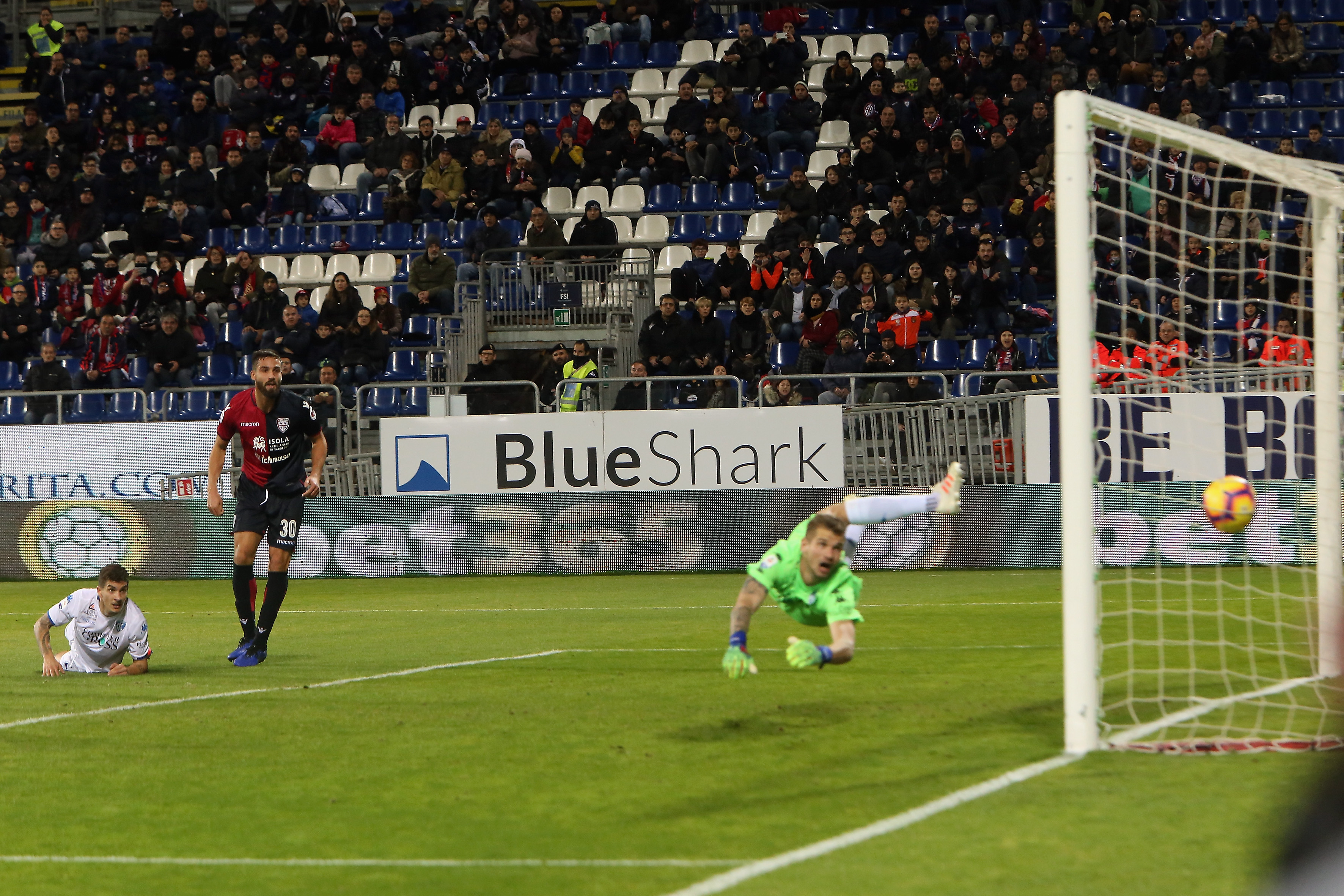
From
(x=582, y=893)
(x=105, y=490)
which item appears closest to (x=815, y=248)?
(x=105, y=490)

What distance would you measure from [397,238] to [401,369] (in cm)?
341

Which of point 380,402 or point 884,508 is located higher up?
point 380,402

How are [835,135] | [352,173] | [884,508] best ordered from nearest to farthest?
[884,508], [835,135], [352,173]

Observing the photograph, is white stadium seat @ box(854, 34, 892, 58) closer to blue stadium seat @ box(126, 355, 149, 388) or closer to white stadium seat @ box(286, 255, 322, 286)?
white stadium seat @ box(286, 255, 322, 286)

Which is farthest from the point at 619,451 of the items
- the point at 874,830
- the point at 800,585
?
the point at 874,830

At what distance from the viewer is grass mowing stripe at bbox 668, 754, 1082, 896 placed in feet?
17.2

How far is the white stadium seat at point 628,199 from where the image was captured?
26000 mm

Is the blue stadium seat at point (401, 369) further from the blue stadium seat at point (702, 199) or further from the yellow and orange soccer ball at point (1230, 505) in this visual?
the yellow and orange soccer ball at point (1230, 505)

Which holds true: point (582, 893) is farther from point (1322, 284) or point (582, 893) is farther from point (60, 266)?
point (60, 266)

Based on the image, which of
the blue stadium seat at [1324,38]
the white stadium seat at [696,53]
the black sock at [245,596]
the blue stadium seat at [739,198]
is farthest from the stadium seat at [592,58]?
the black sock at [245,596]

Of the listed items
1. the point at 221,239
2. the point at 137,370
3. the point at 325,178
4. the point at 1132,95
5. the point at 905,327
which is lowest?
the point at 137,370

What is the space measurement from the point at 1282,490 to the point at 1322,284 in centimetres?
854

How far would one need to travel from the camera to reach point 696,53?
1104 inches

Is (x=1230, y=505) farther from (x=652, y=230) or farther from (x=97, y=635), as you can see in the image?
(x=652, y=230)
